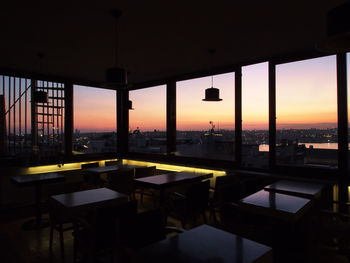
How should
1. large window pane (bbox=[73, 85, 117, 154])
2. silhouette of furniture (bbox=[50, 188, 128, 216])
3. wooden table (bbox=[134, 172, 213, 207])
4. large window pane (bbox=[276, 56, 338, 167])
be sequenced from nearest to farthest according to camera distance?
silhouette of furniture (bbox=[50, 188, 128, 216])
wooden table (bbox=[134, 172, 213, 207])
large window pane (bbox=[276, 56, 338, 167])
large window pane (bbox=[73, 85, 117, 154])

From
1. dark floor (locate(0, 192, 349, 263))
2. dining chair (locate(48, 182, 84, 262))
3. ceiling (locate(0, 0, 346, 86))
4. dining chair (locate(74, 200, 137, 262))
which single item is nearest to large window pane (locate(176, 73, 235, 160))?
ceiling (locate(0, 0, 346, 86))

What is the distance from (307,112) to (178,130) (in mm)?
2852

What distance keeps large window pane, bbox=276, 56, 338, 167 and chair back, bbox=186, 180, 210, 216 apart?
65.5 inches

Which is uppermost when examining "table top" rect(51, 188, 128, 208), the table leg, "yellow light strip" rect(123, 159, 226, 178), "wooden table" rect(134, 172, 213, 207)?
"table top" rect(51, 188, 128, 208)

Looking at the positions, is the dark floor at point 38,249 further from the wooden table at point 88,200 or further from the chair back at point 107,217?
the chair back at point 107,217

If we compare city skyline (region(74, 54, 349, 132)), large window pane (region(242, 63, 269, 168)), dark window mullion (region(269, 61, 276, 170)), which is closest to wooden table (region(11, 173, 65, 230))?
city skyline (region(74, 54, 349, 132))

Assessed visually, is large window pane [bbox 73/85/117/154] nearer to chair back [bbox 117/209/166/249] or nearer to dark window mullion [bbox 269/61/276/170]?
dark window mullion [bbox 269/61/276/170]

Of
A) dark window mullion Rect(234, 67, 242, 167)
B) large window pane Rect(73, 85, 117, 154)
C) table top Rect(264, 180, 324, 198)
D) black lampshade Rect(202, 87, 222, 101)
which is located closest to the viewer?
table top Rect(264, 180, 324, 198)

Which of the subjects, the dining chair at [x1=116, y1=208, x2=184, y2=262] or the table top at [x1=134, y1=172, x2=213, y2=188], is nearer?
the dining chair at [x1=116, y1=208, x2=184, y2=262]

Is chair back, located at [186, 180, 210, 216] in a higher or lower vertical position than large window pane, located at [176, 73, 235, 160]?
lower

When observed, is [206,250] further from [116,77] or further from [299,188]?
[116,77]

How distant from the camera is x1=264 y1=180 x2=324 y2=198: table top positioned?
292cm

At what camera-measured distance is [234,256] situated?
138cm

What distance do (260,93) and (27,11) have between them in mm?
3747
